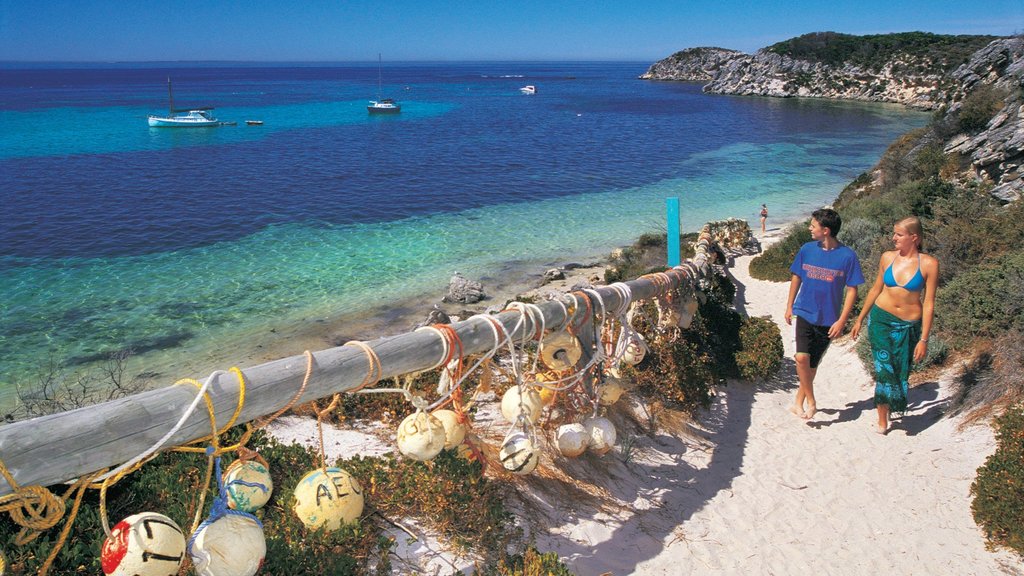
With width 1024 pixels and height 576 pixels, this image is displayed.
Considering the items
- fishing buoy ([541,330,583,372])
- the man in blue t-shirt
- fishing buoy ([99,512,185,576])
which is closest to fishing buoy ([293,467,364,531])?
fishing buoy ([99,512,185,576])

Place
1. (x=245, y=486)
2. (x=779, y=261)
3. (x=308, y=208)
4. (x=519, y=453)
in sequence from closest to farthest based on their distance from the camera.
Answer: (x=245, y=486) → (x=519, y=453) → (x=779, y=261) → (x=308, y=208)

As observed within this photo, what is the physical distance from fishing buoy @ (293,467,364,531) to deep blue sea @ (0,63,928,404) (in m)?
11.0

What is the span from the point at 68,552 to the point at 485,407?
159 inches

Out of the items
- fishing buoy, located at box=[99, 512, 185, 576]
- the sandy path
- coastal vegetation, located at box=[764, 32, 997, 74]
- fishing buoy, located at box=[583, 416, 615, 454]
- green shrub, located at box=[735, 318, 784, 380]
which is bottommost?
the sandy path

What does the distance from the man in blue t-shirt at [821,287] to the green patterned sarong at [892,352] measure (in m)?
0.35

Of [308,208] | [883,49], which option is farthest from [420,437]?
[883,49]

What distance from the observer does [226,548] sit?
298 cm

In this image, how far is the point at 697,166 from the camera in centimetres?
4075

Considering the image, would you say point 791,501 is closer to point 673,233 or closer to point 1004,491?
point 1004,491

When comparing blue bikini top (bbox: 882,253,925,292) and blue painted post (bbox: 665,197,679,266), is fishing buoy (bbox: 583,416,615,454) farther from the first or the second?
blue painted post (bbox: 665,197,679,266)

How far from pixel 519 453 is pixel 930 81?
308ft

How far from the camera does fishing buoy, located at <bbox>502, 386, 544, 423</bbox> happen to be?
15.8 feet

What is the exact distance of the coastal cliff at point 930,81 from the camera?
17.4 m

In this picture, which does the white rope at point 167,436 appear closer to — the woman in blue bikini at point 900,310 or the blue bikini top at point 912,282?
the woman in blue bikini at point 900,310
